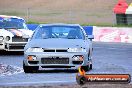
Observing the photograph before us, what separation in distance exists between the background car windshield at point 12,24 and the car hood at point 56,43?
8135 millimetres

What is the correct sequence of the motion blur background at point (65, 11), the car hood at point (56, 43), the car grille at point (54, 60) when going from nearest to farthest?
the car grille at point (54, 60) < the car hood at point (56, 43) < the motion blur background at point (65, 11)

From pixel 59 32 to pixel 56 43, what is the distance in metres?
1.07

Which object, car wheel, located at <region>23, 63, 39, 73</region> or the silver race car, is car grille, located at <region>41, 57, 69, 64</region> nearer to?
the silver race car

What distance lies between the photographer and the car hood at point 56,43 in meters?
17.8

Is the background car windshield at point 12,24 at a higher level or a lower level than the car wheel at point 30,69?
higher

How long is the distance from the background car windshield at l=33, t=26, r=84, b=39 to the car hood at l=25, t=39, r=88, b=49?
20.2 inches

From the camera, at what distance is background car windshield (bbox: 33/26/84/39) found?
1886 centimetres

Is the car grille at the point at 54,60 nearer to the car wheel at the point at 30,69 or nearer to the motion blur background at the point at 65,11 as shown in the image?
the car wheel at the point at 30,69

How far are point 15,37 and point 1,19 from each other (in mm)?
1895

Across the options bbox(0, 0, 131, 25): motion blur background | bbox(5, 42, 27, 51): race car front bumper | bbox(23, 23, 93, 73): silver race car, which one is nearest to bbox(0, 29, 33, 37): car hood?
bbox(5, 42, 27, 51): race car front bumper

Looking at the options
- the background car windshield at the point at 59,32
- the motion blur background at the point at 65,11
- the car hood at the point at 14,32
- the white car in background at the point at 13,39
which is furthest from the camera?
the motion blur background at the point at 65,11

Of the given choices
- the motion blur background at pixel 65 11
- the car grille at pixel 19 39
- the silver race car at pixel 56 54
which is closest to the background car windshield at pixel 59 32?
the silver race car at pixel 56 54

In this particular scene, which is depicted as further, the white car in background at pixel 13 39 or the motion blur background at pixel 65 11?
the motion blur background at pixel 65 11

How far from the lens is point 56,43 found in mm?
17969
